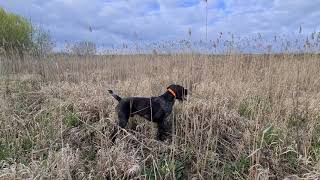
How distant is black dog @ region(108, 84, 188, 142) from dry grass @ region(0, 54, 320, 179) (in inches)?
7.0

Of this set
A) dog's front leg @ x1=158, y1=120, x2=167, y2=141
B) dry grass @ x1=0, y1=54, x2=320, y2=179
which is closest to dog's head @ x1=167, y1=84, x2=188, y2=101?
dry grass @ x1=0, y1=54, x2=320, y2=179

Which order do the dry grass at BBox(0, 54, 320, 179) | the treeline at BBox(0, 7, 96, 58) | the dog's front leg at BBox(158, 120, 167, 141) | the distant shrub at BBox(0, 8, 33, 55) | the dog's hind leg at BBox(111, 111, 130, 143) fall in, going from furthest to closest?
the distant shrub at BBox(0, 8, 33, 55), the treeline at BBox(0, 7, 96, 58), the dog's front leg at BBox(158, 120, 167, 141), the dog's hind leg at BBox(111, 111, 130, 143), the dry grass at BBox(0, 54, 320, 179)

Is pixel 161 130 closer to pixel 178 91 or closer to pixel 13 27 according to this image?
pixel 178 91

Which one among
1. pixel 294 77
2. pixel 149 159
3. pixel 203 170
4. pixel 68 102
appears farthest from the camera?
pixel 294 77

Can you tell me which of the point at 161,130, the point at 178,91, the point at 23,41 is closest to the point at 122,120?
the point at 161,130

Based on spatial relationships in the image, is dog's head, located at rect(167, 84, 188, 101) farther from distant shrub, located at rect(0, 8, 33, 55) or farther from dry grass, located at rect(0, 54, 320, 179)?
distant shrub, located at rect(0, 8, 33, 55)

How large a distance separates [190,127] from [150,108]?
649mm

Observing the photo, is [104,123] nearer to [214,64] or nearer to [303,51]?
[214,64]

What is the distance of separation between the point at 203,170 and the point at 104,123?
1.65 metres

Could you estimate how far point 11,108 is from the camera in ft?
17.8

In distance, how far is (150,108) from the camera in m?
4.54

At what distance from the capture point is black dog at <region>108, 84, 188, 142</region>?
4.50 meters

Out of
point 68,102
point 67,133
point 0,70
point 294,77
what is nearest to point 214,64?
point 294,77

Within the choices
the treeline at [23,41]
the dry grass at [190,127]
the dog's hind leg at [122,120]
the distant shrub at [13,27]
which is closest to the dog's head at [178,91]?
the dry grass at [190,127]
